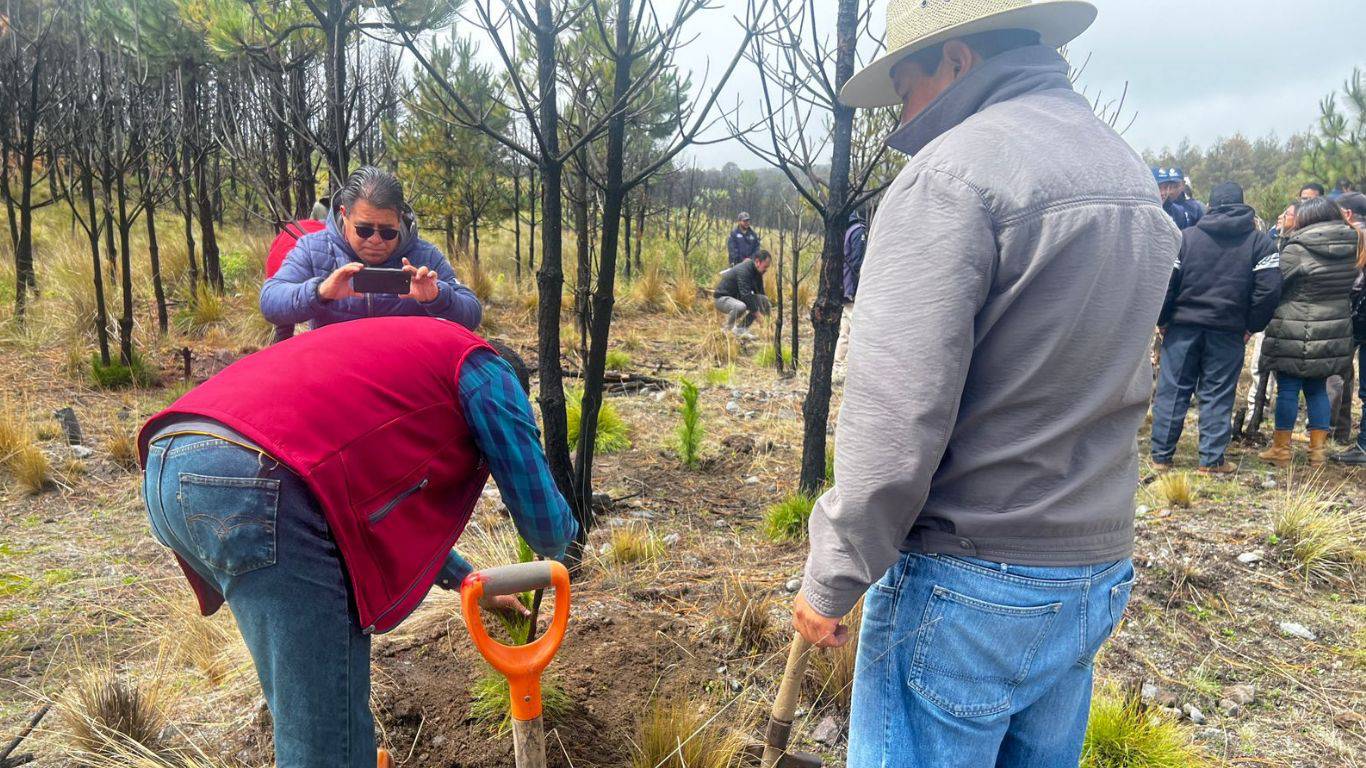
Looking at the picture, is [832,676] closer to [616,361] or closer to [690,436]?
[690,436]

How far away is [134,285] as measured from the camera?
10.4 metres

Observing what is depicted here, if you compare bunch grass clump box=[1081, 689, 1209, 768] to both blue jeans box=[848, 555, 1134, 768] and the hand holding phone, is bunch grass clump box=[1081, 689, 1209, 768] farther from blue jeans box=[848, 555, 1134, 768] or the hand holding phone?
the hand holding phone

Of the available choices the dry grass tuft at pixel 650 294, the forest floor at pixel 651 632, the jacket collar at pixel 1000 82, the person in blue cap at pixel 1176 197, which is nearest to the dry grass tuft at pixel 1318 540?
the forest floor at pixel 651 632

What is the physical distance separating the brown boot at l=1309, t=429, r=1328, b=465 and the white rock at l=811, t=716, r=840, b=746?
525cm

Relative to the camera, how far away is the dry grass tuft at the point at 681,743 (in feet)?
7.55

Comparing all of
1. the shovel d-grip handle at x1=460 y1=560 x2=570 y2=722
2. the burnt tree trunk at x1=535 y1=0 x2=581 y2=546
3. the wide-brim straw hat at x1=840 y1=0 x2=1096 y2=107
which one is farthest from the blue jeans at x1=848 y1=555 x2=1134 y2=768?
the burnt tree trunk at x1=535 y1=0 x2=581 y2=546

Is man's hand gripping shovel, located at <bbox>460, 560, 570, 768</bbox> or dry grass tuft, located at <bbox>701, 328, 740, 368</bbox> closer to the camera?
man's hand gripping shovel, located at <bbox>460, 560, 570, 768</bbox>

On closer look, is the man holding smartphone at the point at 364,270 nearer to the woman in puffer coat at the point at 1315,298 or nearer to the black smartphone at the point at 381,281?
the black smartphone at the point at 381,281

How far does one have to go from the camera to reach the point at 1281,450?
601 cm

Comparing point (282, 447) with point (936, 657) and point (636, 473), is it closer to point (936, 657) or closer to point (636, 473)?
point (936, 657)

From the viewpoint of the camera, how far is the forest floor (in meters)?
2.58

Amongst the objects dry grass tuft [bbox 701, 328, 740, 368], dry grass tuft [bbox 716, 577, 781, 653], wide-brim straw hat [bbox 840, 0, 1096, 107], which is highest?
wide-brim straw hat [bbox 840, 0, 1096, 107]

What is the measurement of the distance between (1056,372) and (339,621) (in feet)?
4.55

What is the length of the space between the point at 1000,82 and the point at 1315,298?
566 cm
